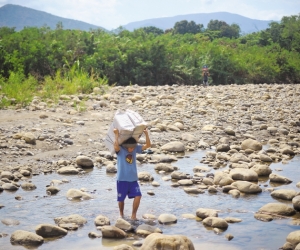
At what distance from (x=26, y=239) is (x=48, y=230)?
11.2 inches

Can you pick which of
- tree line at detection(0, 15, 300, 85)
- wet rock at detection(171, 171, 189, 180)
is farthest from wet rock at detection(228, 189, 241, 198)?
tree line at detection(0, 15, 300, 85)

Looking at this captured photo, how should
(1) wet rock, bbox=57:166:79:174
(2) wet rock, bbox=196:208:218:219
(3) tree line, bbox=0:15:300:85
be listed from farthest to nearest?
(3) tree line, bbox=0:15:300:85 → (1) wet rock, bbox=57:166:79:174 → (2) wet rock, bbox=196:208:218:219

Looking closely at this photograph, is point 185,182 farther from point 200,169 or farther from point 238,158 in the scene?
point 238,158

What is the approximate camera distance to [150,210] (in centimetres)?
650

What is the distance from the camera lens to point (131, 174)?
5.96 metres

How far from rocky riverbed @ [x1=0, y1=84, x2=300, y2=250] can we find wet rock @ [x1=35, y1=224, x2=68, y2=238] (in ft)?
0.03

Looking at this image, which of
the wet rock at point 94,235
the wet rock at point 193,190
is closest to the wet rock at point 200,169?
the wet rock at point 193,190

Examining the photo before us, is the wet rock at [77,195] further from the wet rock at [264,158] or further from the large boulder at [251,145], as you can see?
the large boulder at [251,145]

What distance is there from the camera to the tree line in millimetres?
19587

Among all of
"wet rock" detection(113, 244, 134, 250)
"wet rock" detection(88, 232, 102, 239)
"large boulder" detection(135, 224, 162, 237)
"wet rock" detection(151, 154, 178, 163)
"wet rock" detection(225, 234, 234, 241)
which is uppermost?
"wet rock" detection(151, 154, 178, 163)

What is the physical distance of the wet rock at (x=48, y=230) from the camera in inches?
216

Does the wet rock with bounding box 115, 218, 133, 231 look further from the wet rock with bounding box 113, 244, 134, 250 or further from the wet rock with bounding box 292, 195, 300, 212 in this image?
the wet rock with bounding box 292, 195, 300, 212

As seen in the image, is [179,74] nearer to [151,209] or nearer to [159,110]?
[159,110]

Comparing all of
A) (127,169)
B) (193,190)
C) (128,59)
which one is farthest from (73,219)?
(128,59)
